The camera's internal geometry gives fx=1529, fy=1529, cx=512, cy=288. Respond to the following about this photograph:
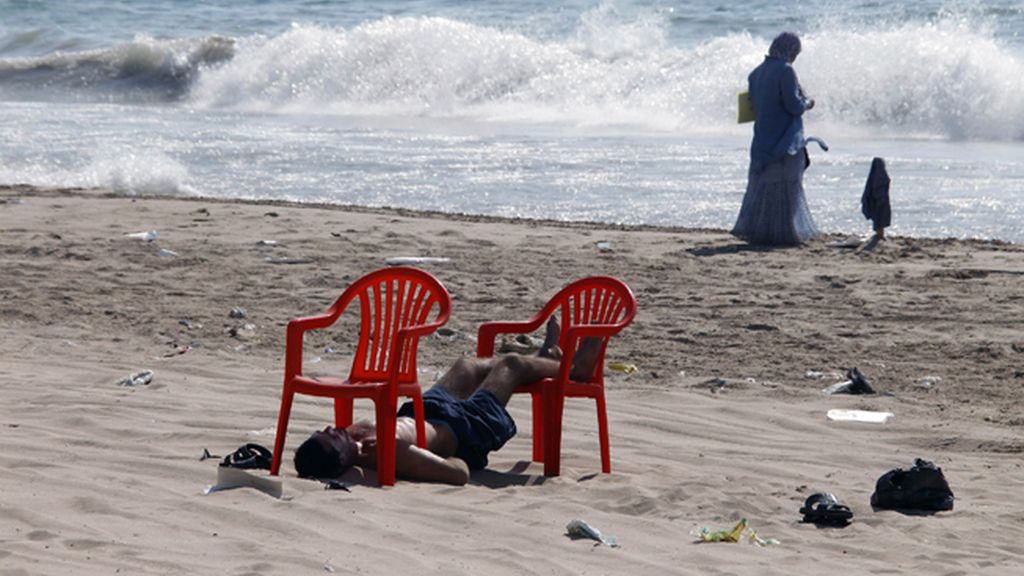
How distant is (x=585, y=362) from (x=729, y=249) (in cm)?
535

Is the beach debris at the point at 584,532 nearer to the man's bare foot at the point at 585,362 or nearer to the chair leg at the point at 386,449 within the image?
the chair leg at the point at 386,449

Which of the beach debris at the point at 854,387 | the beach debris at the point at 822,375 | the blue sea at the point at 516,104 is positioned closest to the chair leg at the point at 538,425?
the beach debris at the point at 854,387

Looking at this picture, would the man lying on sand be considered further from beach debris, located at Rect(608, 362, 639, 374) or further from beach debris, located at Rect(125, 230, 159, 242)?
beach debris, located at Rect(125, 230, 159, 242)

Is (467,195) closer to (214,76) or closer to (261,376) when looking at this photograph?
(261,376)

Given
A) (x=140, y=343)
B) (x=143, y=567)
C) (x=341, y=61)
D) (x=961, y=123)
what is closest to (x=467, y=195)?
(x=140, y=343)

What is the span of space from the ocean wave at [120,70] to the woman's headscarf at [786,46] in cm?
1671

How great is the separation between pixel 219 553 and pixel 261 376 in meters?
3.15

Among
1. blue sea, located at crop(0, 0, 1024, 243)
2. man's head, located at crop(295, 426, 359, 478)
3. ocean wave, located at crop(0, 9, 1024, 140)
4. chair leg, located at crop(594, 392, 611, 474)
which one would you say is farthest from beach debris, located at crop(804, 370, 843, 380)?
ocean wave, located at crop(0, 9, 1024, 140)

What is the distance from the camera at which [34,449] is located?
5.57 metres

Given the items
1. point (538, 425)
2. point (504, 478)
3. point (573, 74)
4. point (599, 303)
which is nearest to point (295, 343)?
point (504, 478)

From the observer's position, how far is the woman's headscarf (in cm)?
1146

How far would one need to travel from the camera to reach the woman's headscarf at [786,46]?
11.5 meters

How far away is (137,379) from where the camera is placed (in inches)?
278

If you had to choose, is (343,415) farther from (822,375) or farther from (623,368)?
(822,375)
